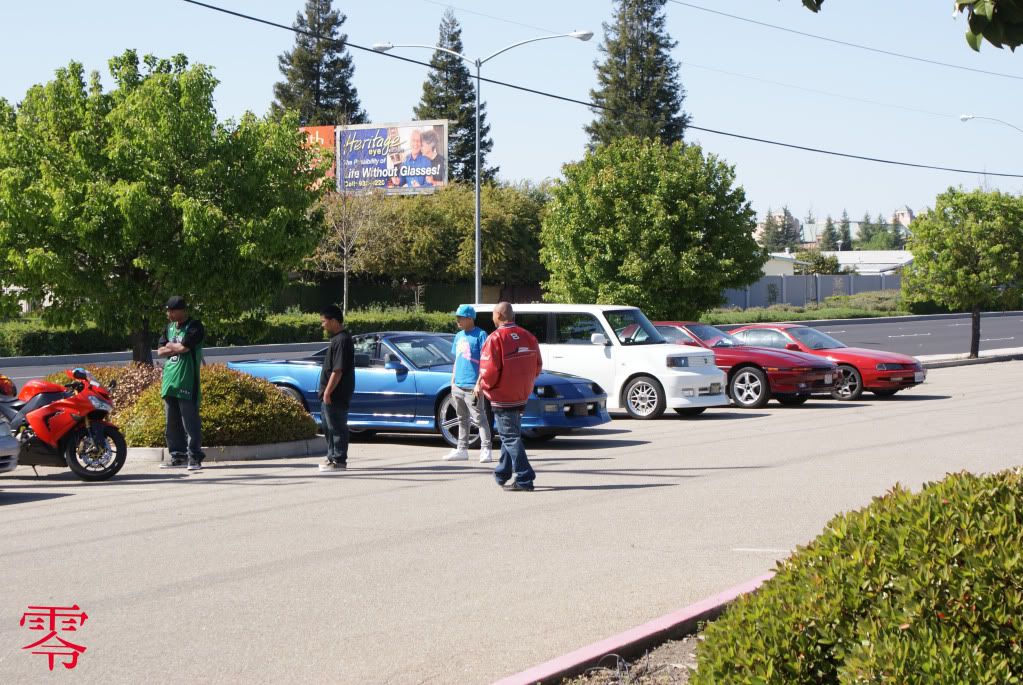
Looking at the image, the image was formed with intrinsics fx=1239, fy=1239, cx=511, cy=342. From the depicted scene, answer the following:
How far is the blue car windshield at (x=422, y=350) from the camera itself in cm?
1582

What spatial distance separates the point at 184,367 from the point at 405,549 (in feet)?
17.2

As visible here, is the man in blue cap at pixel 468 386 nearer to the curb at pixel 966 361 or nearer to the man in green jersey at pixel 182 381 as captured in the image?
the man in green jersey at pixel 182 381

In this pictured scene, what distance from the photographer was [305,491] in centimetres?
1140

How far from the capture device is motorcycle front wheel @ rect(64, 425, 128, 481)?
473 inches

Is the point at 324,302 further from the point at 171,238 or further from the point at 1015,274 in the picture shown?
the point at 171,238

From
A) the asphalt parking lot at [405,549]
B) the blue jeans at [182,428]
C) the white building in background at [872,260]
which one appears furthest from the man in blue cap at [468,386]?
the white building in background at [872,260]

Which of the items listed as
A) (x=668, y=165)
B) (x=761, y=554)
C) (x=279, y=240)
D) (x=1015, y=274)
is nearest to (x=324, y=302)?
(x=668, y=165)

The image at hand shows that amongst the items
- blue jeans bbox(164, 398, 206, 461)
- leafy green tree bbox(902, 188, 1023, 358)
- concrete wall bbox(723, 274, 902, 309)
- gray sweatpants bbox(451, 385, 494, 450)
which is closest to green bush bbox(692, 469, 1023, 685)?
gray sweatpants bbox(451, 385, 494, 450)

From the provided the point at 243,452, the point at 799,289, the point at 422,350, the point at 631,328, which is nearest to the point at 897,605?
the point at 243,452

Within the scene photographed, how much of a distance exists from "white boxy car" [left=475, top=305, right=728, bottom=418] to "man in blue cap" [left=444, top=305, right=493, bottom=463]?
4.75 meters

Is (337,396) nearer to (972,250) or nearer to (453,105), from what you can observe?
(972,250)

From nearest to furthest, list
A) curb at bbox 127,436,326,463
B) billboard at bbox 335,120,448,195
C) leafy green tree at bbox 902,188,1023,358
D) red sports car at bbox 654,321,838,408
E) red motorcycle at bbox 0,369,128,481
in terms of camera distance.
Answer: red motorcycle at bbox 0,369,128,481 < curb at bbox 127,436,326,463 < red sports car at bbox 654,321,838,408 < leafy green tree at bbox 902,188,1023,358 < billboard at bbox 335,120,448,195

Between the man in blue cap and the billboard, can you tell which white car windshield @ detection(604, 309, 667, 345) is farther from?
the billboard

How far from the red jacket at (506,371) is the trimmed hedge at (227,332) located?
852 centimetres
